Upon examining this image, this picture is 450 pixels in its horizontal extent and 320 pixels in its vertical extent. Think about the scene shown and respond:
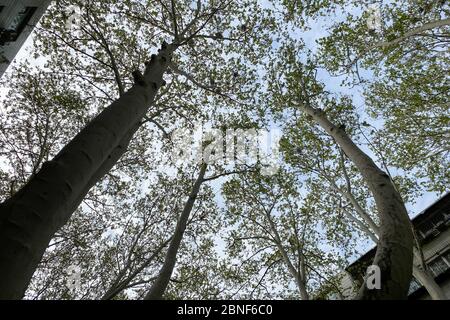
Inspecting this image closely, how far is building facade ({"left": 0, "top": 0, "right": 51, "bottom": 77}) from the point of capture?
12660mm

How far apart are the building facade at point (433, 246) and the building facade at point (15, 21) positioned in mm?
21987

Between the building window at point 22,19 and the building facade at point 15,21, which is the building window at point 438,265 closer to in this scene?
the building facade at point 15,21

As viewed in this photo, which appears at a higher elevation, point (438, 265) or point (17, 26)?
point (17, 26)

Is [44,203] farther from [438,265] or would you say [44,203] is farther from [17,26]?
[438,265]

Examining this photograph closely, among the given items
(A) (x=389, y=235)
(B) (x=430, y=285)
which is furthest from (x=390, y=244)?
(B) (x=430, y=285)

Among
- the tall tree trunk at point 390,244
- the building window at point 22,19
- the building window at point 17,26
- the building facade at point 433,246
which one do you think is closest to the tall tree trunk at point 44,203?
A: the tall tree trunk at point 390,244

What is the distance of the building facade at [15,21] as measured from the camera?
1266cm

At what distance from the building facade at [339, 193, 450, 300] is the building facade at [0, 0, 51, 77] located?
22.0m

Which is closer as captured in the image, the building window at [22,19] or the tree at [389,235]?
the tree at [389,235]

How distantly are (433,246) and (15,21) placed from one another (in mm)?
27780

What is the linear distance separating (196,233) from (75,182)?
9.18 meters

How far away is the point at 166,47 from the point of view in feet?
22.2

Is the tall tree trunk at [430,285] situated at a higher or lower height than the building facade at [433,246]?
lower

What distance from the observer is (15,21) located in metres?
13.8
